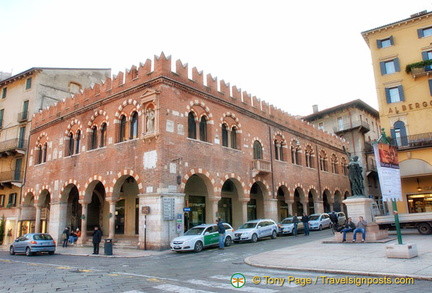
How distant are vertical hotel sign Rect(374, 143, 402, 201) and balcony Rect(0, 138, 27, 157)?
3042cm

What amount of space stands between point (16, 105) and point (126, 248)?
22.4 m

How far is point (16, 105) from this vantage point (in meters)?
33.5

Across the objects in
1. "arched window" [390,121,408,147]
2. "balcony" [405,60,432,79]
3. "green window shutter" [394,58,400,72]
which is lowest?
"arched window" [390,121,408,147]

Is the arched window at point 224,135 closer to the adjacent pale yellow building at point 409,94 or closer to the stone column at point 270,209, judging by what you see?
the stone column at point 270,209

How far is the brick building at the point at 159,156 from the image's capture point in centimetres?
1964

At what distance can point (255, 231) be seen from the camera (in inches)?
823

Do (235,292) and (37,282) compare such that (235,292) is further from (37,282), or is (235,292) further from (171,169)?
(171,169)

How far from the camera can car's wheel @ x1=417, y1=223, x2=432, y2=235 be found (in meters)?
18.0

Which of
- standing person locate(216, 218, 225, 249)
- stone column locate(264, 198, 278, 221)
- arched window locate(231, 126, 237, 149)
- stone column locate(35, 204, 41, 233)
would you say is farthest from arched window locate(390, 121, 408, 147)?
stone column locate(35, 204, 41, 233)

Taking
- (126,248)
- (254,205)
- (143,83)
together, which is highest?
(143,83)

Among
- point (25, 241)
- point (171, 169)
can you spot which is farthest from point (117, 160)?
point (25, 241)

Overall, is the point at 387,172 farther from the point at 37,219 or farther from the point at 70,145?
the point at 37,219

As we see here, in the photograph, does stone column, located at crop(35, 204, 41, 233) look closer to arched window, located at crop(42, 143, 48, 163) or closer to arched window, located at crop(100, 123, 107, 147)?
arched window, located at crop(42, 143, 48, 163)

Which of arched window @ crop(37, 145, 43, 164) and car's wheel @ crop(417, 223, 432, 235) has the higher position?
arched window @ crop(37, 145, 43, 164)
